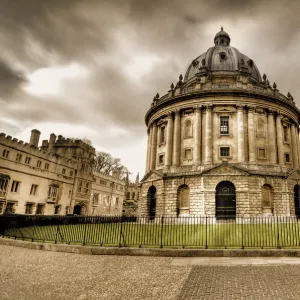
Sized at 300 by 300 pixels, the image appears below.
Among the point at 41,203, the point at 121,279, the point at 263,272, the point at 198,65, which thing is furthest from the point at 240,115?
the point at 41,203

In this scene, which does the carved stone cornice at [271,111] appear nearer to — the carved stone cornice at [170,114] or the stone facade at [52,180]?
the carved stone cornice at [170,114]

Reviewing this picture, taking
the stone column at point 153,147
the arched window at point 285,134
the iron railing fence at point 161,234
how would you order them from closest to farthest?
1. the iron railing fence at point 161,234
2. the arched window at point 285,134
3. the stone column at point 153,147

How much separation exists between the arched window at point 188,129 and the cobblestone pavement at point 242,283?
2315 cm

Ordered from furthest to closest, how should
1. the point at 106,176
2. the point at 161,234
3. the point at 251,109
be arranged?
the point at 106,176, the point at 251,109, the point at 161,234

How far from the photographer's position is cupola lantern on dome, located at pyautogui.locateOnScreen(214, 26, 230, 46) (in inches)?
1779

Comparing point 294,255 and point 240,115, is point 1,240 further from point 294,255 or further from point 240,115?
point 240,115

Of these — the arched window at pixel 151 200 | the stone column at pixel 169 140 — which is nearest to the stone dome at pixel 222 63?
the stone column at pixel 169 140

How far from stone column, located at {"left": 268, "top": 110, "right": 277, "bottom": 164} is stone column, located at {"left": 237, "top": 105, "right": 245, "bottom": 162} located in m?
3.78

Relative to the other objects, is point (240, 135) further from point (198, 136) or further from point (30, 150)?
point (30, 150)

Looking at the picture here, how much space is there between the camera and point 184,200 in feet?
94.5

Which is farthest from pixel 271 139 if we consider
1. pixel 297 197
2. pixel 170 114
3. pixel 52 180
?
pixel 52 180

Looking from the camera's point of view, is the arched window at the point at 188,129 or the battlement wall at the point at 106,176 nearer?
the arched window at the point at 188,129

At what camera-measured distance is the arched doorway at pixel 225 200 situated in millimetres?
26505

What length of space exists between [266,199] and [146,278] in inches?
897
